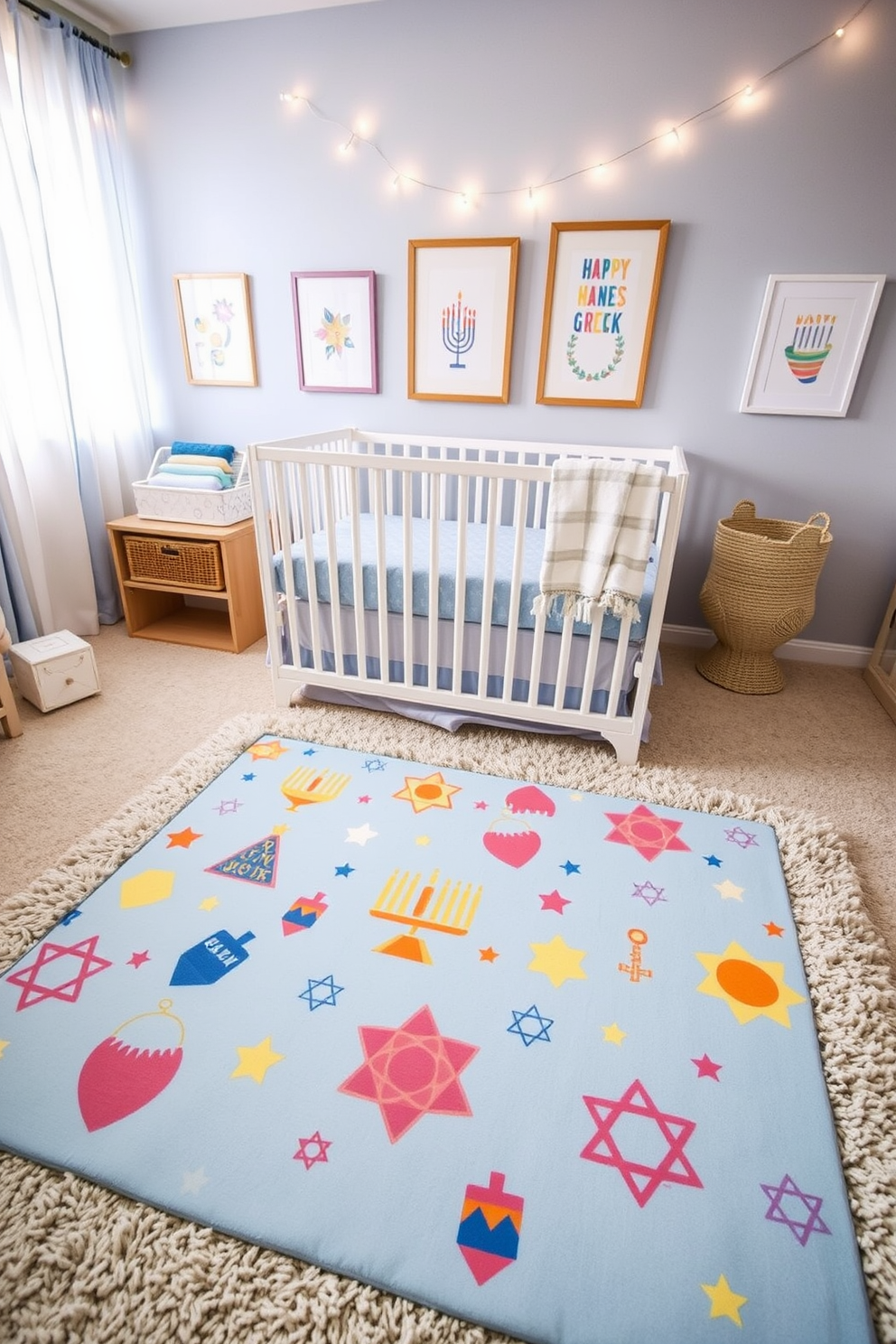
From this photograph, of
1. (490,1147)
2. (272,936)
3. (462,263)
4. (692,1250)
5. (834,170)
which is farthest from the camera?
(462,263)

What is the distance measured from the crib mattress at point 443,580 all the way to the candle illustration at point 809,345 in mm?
878

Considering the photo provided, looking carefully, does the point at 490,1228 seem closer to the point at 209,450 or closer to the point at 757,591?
the point at 757,591

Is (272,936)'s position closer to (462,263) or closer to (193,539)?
(193,539)

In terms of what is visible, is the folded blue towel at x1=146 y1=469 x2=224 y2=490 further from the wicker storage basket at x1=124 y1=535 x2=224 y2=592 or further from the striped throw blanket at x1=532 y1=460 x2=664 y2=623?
the striped throw blanket at x1=532 y1=460 x2=664 y2=623

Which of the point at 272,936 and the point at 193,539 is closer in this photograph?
the point at 272,936

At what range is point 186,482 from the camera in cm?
263

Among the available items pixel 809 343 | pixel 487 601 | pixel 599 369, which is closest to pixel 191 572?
pixel 487 601

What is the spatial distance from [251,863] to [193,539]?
1.56 m

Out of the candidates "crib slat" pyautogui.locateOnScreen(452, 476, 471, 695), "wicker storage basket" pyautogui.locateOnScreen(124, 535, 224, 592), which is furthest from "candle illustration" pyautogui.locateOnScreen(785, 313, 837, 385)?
"wicker storage basket" pyautogui.locateOnScreen(124, 535, 224, 592)

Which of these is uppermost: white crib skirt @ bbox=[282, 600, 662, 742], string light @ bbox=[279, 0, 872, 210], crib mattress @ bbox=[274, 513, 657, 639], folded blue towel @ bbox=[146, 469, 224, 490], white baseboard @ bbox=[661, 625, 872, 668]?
string light @ bbox=[279, 0, 872, 210]

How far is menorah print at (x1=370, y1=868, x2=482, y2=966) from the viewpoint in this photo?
1.35 meters

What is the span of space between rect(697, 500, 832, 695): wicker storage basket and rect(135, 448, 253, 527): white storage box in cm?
192

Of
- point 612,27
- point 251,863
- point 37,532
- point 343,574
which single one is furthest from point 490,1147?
point 612,27

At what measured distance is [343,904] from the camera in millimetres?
1452
